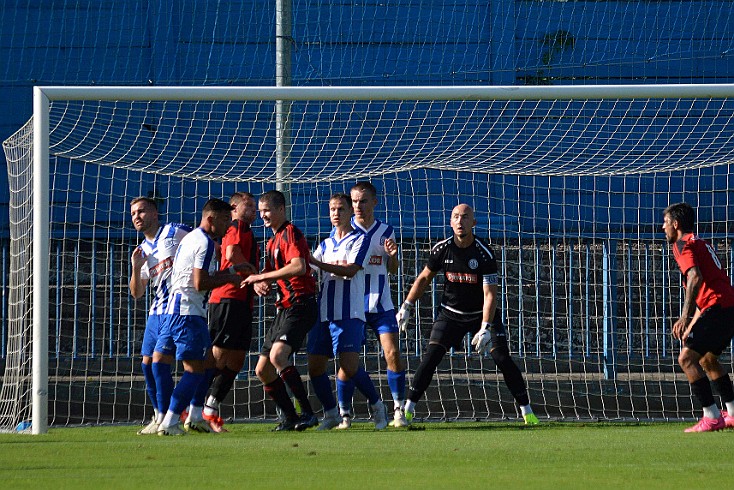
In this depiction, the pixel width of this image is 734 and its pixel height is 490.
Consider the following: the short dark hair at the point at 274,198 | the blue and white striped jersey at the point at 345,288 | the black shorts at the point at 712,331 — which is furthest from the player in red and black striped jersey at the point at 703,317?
the short dark hair at the point at 274,198

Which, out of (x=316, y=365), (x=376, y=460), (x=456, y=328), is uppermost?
(x=456, y=328)

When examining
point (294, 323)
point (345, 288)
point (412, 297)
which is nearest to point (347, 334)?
point (345, 288)

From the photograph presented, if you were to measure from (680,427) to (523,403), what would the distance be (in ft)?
4.26

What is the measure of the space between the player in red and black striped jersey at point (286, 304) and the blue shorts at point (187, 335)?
604 millimetres

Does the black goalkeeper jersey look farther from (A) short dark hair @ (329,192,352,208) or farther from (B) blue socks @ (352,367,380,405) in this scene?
(B) blue socks @ (352,367,380,405)

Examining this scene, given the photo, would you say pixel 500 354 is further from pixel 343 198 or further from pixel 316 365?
pixel 343 198

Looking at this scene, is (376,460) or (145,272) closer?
(376,460)

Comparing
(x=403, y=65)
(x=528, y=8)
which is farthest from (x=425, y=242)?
(x=528, y=8)

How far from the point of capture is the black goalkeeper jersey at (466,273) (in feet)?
32.9

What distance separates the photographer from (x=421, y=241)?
534 inches

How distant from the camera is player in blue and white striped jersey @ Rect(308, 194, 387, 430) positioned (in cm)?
922

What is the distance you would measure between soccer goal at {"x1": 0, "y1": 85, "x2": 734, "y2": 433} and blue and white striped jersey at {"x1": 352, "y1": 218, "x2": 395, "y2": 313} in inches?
46.2

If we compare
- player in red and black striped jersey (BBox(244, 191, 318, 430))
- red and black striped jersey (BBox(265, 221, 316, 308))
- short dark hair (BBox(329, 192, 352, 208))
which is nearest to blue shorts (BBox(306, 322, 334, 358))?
player in red and black striped jersey (BBox(244, 191, 318, 430))

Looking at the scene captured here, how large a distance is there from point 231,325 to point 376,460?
3018mm
